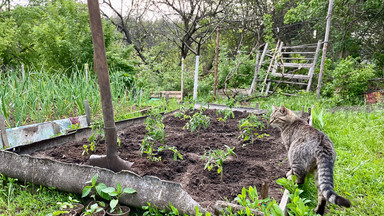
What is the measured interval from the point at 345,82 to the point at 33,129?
7.19 m

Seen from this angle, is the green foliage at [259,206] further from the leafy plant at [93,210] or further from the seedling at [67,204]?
the seedling at [67,204]

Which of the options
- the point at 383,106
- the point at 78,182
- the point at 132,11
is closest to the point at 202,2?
the point at 132,11

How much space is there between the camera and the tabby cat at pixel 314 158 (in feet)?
5.73

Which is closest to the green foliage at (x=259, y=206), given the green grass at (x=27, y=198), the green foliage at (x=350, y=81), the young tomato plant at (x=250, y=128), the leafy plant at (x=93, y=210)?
the leafy plant at (x=93, y=210)

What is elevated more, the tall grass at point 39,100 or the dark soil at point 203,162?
the tall grass at point 39,100

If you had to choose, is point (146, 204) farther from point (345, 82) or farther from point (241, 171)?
point (345, 82)

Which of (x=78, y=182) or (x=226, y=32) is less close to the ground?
(x=226, y=32)

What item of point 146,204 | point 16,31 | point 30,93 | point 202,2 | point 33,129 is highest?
point 202,2

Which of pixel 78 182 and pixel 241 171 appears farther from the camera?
pixel 241 171

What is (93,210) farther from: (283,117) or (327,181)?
(283,117)

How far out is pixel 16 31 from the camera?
11.1 meters

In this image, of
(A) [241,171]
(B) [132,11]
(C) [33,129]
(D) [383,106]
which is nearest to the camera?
(A) [241,171]

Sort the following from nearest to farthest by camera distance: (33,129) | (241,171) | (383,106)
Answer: (241,171), (33,129), (383,106)

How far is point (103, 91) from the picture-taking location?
224cm
